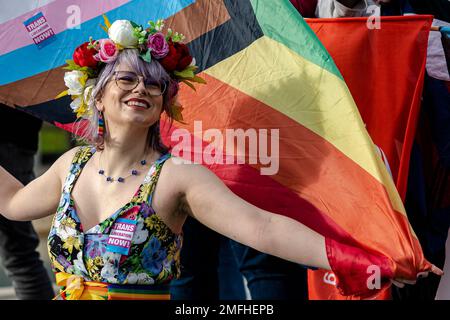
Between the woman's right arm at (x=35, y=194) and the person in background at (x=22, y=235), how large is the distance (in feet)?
3.71

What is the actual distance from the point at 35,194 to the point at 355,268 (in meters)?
1.27

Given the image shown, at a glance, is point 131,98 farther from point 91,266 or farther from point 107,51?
point 91,266

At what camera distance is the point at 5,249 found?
4922 millimetres

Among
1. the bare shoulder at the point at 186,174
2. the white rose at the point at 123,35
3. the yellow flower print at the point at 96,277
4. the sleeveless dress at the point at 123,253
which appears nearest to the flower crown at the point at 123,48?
the white rose at the point at 123,35

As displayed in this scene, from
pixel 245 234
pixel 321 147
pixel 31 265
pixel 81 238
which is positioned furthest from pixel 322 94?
pixel 31 265

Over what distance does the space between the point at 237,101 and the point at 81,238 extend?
0.86 meters

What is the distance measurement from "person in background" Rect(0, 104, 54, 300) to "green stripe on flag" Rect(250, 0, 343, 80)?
1629 mm

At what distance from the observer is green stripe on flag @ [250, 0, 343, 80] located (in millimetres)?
3594

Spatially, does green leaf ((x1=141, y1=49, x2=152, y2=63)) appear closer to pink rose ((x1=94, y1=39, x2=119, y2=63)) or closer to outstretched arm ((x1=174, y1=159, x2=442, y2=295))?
pink rose ((x1=94, y1=39, x2=119, y2=63))

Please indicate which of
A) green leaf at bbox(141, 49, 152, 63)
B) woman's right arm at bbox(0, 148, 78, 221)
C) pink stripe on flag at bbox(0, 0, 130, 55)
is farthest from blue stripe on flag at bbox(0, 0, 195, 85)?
green leaf at bbox(141, 49, 152, 63)

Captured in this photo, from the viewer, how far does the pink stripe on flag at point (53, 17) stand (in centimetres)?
401

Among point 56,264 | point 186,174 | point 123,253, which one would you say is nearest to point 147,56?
point 186,174

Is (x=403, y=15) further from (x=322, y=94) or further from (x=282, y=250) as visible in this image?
(x=282, y=250)

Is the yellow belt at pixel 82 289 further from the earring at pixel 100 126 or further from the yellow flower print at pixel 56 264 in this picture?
the earring at pixel 100 126
